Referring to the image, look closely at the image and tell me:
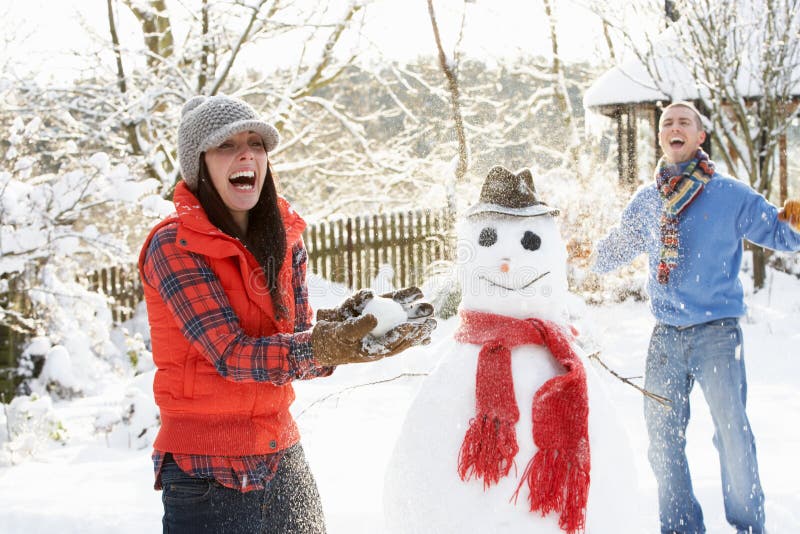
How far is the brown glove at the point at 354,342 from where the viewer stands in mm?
1553

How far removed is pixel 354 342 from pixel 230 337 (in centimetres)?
29

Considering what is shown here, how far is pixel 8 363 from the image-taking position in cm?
769

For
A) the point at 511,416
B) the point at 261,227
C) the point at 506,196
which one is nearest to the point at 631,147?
the point at 506,196

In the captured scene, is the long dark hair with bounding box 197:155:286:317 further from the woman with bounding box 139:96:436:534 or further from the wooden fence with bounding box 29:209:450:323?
the wooden fence with bounding box 29:209:450:323

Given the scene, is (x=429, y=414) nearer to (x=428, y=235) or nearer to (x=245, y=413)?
(x=245, y=413)

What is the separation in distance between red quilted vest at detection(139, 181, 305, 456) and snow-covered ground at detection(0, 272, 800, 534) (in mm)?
730

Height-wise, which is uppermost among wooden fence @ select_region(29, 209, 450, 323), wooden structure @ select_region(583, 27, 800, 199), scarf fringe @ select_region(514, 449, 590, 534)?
wooden structure @ select_region(583, 27, 800, 199)

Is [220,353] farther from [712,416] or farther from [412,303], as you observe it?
[712,416]

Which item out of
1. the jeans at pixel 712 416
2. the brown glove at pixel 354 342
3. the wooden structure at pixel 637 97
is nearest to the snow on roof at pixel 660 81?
the wooden structure at pixel 637 97

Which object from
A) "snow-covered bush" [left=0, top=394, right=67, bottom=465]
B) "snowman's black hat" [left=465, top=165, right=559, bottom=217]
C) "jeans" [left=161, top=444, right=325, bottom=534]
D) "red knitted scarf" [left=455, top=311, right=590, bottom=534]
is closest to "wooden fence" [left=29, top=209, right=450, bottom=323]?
"snow-covered bush" [left=0, top=394, right=67, bottom=465]

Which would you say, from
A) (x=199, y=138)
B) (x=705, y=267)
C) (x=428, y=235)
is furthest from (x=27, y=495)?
(x=428, y=235)

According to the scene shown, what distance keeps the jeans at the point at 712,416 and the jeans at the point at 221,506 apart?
1.89 meters

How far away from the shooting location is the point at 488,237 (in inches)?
98.0

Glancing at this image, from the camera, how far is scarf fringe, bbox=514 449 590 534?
2066 millimetres
